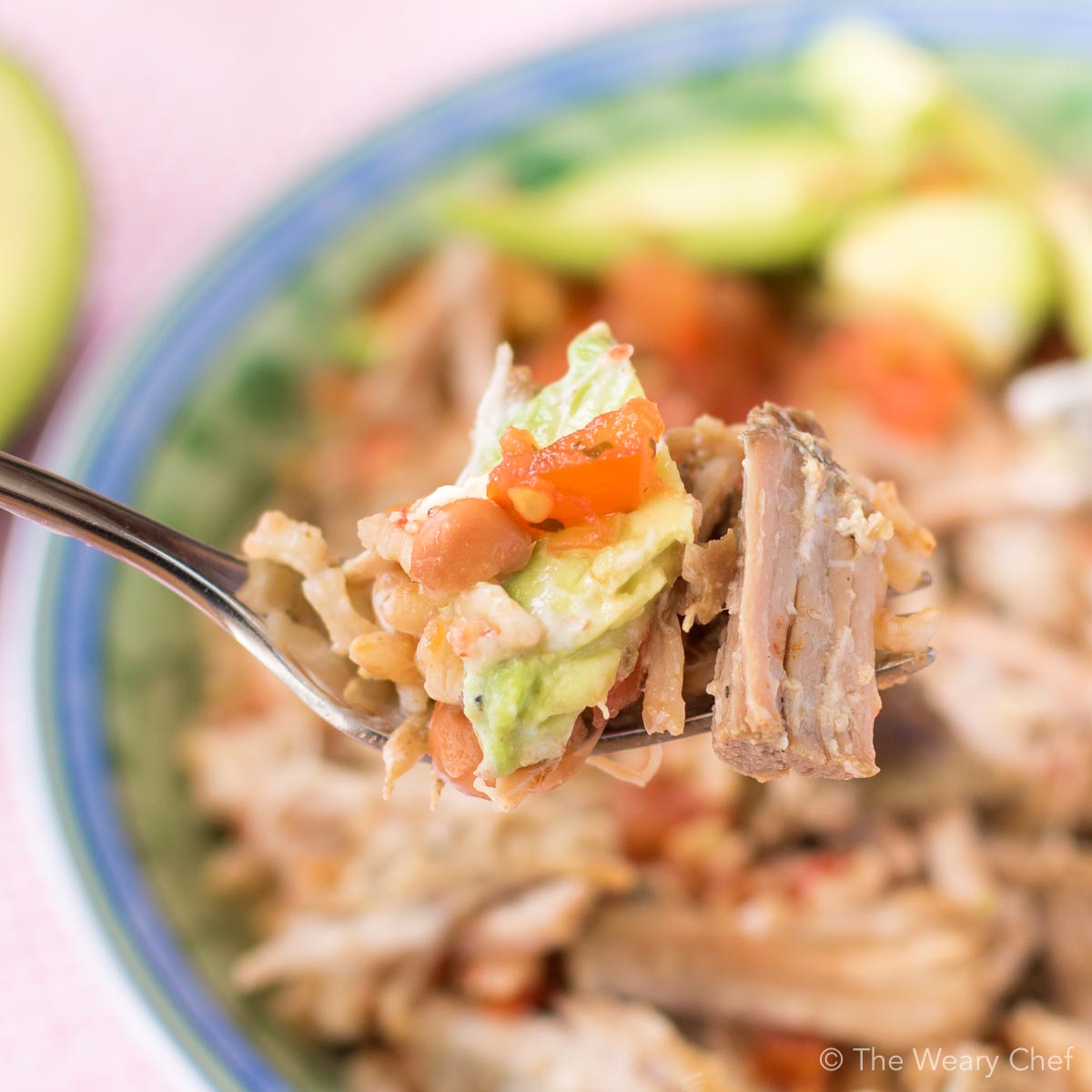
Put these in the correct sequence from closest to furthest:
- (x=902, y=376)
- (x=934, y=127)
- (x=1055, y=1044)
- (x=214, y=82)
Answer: (x=1055, y=1044) < (x=902, y=376) < (x=934, y=127) < (x=214, y=82)

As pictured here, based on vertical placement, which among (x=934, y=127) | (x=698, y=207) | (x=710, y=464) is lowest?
(x=710, y=464)

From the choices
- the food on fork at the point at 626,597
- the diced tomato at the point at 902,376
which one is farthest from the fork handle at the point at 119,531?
the diced tomato at the point at 902,376

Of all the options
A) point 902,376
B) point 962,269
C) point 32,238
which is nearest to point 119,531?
point 32,238

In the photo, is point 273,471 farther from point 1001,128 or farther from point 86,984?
point 1001,128

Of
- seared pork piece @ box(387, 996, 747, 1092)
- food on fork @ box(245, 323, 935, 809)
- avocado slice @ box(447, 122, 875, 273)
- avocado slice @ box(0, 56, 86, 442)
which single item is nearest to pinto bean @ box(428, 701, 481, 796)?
food on fork @ box(245, 323, 935, 809)

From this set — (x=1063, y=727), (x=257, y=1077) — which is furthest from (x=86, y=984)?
(x=1063, y=727)

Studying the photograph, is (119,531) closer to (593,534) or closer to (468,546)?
(468,546)

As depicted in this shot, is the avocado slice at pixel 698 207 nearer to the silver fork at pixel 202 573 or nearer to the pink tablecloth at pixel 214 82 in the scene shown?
the pink tablecloth at pixel 214 82

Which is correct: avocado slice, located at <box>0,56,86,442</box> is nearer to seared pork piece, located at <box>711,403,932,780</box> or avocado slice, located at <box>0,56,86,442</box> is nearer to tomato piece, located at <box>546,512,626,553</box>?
tomato piece, located at <box>546,512,626,553</box>
